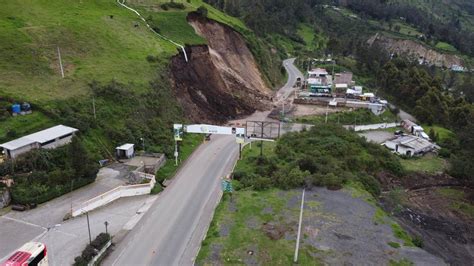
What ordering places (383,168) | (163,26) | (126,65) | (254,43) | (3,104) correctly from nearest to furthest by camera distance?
(3,104), (383,168), (126,65), (163,26), (254,43)

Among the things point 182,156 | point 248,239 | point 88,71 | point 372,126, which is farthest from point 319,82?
point 248,239

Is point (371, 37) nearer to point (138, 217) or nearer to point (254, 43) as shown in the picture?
point (254, 43)

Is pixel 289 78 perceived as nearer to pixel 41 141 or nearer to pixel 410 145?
pixel 410 145

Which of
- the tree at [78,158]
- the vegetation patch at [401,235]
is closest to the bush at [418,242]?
the vegetation patch at [401,235]

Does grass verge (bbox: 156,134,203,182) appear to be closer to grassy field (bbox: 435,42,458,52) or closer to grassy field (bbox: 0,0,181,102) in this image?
grassy field (bbox: 0,0,181,102)

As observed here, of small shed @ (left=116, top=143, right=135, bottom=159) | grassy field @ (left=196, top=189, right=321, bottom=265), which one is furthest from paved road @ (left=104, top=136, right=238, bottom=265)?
small shed @ (left=116, top=143, right=135, bottom=159)

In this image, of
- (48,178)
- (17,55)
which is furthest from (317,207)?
(17,55)
